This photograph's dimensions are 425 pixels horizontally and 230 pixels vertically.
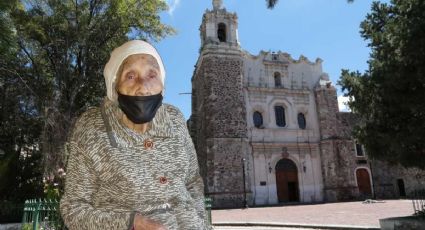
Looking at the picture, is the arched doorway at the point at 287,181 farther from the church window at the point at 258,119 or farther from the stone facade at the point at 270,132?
the church window at the point at 258,119

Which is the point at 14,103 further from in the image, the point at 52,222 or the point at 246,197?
the point at 246,197

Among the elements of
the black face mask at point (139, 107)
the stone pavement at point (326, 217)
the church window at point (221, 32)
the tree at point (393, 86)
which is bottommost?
the stone pavement at point (326, 217)

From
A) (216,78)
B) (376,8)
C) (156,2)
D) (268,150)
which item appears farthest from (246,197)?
(376,8)

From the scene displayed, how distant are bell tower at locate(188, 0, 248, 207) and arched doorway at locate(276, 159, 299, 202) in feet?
9.60

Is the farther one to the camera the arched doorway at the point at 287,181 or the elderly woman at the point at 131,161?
the arched doorway at the point at 287,181

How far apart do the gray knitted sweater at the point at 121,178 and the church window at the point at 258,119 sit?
82.5ft

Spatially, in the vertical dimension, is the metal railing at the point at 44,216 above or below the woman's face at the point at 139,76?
below

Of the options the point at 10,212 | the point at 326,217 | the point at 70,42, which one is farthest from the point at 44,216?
the point at 326,217

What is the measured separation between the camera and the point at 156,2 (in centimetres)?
1287

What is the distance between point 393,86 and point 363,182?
22127mm

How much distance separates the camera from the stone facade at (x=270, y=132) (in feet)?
77.9

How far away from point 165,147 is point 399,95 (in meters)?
7.85

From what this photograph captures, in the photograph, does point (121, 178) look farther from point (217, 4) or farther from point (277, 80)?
point (217, 4)

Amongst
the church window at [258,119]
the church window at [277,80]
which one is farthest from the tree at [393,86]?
the church window at [277,80]
